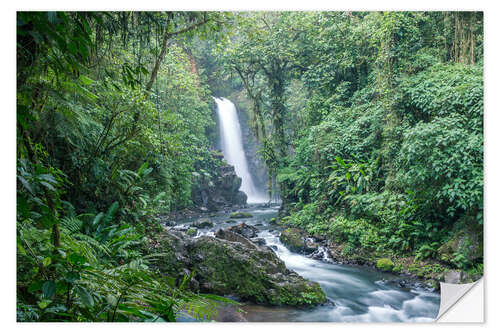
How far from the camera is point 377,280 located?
3.49 metres

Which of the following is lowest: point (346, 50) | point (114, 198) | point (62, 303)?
point (62, 303)

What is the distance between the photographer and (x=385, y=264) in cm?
385

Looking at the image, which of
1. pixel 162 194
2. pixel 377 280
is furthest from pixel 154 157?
pixel 377 280

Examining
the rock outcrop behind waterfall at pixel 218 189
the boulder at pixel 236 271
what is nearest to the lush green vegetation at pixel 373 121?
the boulder at pixel 236 271

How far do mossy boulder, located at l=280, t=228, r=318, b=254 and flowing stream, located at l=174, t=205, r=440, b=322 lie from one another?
1.94ft

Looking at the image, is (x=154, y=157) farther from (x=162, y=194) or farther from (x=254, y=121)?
(x=254, y=121)

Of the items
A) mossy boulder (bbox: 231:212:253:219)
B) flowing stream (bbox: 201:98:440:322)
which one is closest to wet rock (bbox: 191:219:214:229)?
mossy boulder (bbox: 231:212:253:219)

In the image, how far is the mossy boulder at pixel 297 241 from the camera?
194 inches

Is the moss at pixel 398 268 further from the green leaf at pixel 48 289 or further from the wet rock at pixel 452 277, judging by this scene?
the green leaf at pixel 48 289

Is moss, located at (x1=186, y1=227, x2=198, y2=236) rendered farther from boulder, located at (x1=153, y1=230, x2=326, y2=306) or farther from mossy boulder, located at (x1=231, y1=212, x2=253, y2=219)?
boulder, located at (x1=153, y1=230, x2=326, y2=306)

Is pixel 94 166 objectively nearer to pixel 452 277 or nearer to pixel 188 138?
pixel 188 138

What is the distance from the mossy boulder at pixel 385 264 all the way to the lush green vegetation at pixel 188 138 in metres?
0.03

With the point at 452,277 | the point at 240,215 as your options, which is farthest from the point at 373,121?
the point at 240,215

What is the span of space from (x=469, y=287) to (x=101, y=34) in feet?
11.0
